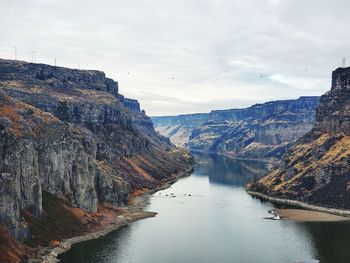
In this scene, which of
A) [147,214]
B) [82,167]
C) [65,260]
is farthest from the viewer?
[147,214]

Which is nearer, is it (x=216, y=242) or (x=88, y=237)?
(x=88, y=237)

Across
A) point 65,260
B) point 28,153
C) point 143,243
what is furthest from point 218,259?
point 28,153

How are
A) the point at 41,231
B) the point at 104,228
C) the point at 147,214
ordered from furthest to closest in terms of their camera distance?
the point at 147,214 → the point at 104,228 → the point at 41,231

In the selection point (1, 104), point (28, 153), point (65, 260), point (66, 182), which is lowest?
point (65, 260)

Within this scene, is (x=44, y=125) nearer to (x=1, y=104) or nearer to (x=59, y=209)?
(x=1, y=104)

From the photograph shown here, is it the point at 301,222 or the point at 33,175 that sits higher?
the point at 33,175

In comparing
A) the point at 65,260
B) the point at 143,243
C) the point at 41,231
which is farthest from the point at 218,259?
the point at 41,231

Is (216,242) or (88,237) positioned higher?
(88,237)

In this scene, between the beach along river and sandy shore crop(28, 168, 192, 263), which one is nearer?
sandy shore crop(28, 168, 192, 263)

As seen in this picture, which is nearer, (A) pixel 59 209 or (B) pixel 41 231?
(B) pixel 41 231

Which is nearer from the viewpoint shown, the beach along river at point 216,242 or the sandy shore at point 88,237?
the sandy shore at point 88,237
